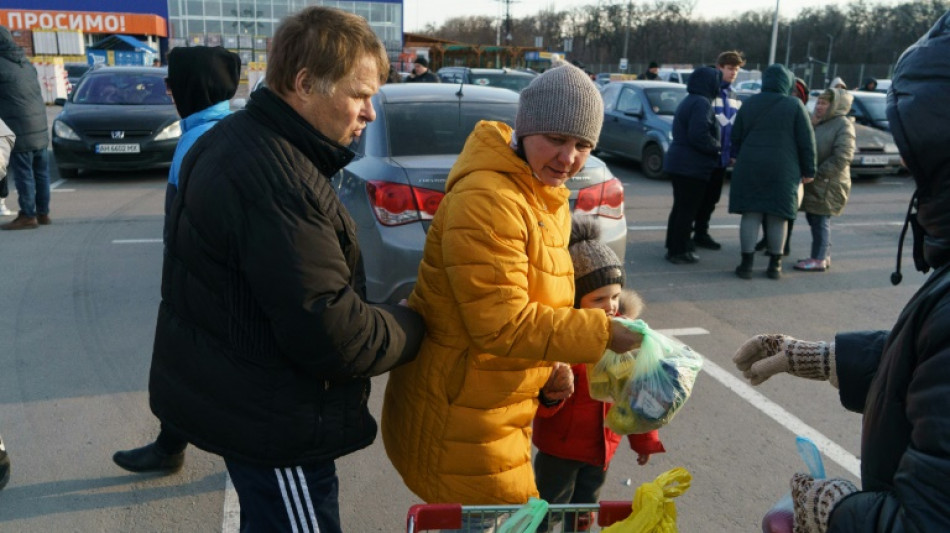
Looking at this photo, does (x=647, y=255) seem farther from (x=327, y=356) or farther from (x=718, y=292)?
(x=327, y=356)

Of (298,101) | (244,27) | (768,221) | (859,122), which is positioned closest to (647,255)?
(768,221)

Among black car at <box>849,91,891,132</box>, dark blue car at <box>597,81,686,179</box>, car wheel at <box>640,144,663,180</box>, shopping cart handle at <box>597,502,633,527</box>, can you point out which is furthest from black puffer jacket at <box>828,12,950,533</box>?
black car at <box>849,91,891,132</box>

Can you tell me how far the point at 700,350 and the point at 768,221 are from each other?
2260 millimetres

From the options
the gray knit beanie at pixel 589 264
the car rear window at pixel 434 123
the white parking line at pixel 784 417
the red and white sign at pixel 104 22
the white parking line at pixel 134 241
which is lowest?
the white parking line at pixel 134 241

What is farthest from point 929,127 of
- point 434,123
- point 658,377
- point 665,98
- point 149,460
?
point 665,98

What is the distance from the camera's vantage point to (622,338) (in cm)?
210

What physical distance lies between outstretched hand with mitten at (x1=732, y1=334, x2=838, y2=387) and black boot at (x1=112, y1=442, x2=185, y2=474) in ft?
9.08

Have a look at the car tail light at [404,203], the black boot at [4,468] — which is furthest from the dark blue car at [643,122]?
the black boot at [4,468]

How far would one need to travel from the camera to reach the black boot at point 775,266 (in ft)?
23.9

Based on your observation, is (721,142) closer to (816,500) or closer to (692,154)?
(692,154)

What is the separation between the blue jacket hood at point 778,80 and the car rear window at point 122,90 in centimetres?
906

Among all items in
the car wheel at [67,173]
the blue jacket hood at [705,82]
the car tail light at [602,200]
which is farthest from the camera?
the car wheel at [67,173]

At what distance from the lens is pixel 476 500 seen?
2234 mm

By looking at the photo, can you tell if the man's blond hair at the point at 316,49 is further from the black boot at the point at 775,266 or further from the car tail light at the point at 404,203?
the black boot at the point at 775,266
